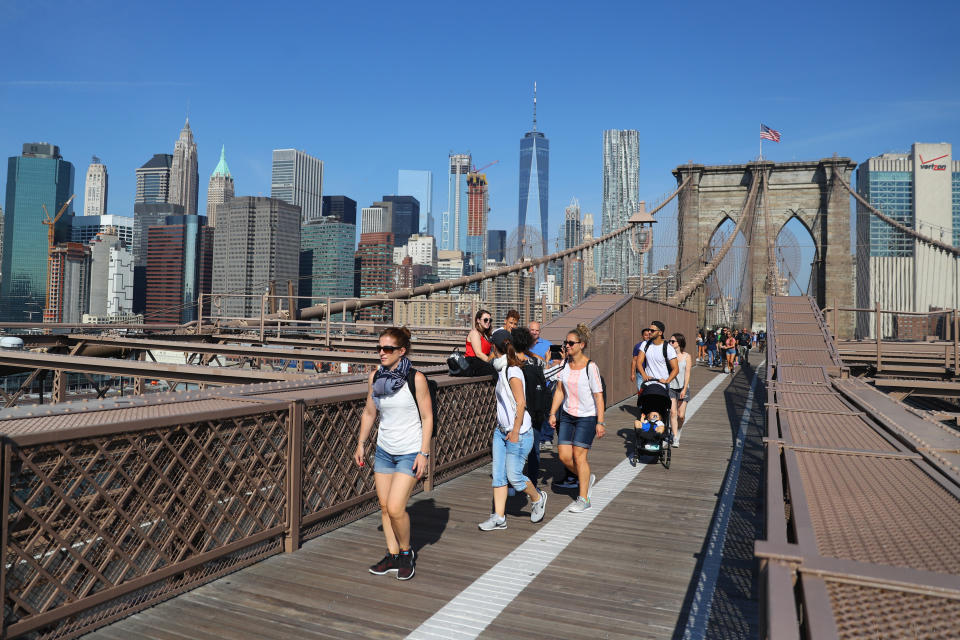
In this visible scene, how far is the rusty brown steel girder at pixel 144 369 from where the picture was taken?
398 inches

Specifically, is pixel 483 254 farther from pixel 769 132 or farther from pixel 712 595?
pixel 769 132

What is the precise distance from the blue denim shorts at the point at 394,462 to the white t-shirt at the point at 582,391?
2.06m

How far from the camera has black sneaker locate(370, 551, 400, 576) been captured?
430 cm

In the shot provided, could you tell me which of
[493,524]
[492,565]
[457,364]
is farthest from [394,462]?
[457,364]

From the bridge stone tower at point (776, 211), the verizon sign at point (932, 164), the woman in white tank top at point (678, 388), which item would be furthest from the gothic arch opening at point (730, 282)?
the verizon sign at point (932, 164)

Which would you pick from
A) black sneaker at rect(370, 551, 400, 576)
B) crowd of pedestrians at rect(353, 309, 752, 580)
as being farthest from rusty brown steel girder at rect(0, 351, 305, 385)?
black sneaker at rect(370, 551, 400, 576)

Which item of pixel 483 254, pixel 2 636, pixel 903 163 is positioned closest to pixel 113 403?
pixel 2 636

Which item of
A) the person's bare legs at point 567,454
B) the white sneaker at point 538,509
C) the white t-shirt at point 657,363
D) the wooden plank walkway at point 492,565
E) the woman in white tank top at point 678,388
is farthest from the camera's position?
the woman in white tank top at point 678,388

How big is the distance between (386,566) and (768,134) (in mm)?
53958

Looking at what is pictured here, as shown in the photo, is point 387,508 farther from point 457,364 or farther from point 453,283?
point 453,283

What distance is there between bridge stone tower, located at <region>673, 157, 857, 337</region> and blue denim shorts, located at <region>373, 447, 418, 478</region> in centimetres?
3951

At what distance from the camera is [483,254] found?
30719 mm

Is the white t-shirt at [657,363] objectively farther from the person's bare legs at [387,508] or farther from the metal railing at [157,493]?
the person's bare legs at [387,508]

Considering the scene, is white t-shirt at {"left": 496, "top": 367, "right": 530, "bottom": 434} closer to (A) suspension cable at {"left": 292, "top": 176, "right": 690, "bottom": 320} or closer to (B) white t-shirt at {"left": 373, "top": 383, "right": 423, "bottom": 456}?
(B) white t-shirt at {"left": 373, "top": 383, "right": 423, "bottom": 456}
